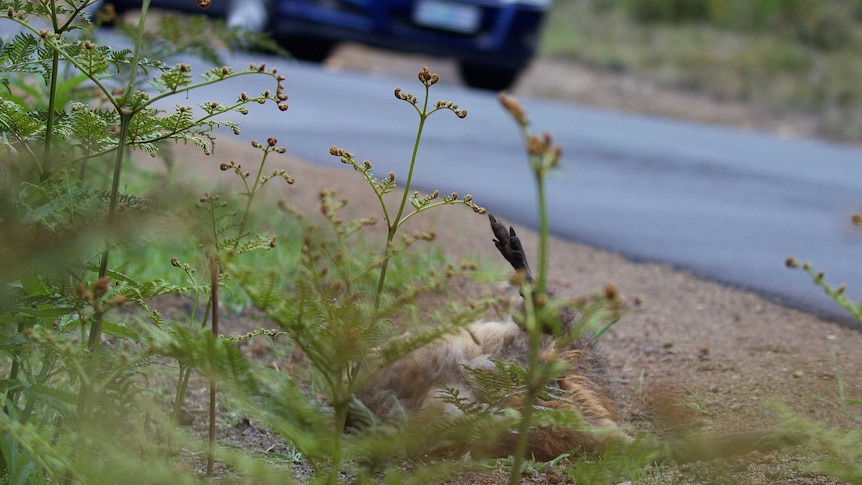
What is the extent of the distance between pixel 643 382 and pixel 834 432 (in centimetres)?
173

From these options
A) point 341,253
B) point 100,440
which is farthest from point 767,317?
point 100,440

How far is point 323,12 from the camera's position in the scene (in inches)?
504

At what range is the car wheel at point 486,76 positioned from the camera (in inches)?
561

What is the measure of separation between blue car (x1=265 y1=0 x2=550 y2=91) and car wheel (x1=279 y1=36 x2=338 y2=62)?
260mm

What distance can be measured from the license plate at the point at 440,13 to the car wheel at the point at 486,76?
107 centimetres

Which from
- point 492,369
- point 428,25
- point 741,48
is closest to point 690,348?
point 492,369

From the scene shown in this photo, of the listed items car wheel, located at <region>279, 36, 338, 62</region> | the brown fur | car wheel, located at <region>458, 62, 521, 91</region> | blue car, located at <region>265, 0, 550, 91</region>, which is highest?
blue car, located at <region>265, 0, 550, 91</region>

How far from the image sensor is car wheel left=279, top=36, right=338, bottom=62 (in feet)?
46.0

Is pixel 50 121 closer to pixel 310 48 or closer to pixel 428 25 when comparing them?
pixel 428 25

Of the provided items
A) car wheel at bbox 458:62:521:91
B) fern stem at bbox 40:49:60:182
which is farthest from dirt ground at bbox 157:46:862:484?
car wheel at bbox 458:62:521:91

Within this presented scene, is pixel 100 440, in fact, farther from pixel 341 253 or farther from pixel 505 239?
pixel 505 239

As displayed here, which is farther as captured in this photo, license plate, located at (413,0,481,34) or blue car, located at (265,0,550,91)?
license plate, located at (413,0,481,34)

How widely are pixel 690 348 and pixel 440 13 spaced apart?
9790mm

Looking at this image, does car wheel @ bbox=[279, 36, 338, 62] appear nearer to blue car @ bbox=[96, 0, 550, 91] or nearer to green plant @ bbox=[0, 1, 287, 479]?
blue car @ bbox=[96, 0, 550, 91]
